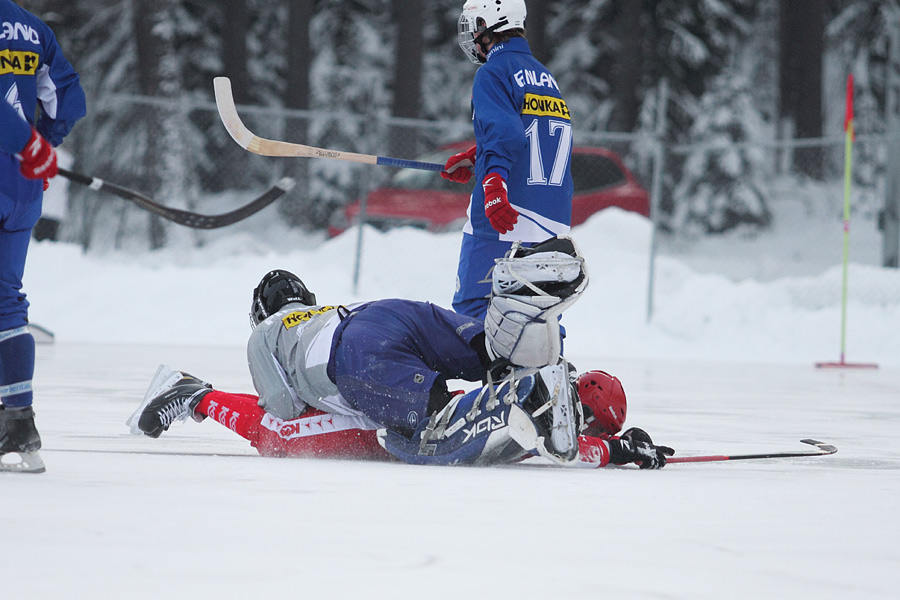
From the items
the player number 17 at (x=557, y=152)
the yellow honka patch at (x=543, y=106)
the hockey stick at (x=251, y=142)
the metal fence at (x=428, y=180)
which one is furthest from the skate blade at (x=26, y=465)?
the metal fence at (x=428, y=180)

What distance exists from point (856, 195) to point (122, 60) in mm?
13453

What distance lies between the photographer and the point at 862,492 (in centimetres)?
298

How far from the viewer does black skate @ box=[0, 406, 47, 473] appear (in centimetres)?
297

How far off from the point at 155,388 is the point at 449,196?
27.8ft

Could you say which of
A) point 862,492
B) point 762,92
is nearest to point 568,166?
point 862,492

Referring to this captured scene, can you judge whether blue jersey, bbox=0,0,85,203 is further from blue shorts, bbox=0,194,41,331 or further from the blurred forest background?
the blurred forest background

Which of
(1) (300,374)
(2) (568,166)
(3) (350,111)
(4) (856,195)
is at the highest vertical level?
(3) (350,111)

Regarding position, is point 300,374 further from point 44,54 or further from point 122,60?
point 122,60

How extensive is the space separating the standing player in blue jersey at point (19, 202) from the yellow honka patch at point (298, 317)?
31.0 inches

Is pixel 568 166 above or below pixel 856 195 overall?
below

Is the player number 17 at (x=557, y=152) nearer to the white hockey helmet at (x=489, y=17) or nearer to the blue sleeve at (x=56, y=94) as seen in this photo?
the white hockey helmet at (x=489, y=17)

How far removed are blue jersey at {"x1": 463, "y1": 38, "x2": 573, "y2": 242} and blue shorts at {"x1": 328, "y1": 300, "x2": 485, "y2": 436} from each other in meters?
0.66

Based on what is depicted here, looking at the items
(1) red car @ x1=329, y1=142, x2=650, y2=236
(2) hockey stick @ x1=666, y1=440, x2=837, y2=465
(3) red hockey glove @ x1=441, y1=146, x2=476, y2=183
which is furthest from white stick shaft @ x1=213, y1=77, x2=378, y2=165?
(1) red car @ x1=329, y1=142, x2=650, y2=236

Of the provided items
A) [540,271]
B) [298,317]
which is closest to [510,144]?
[540,271]
